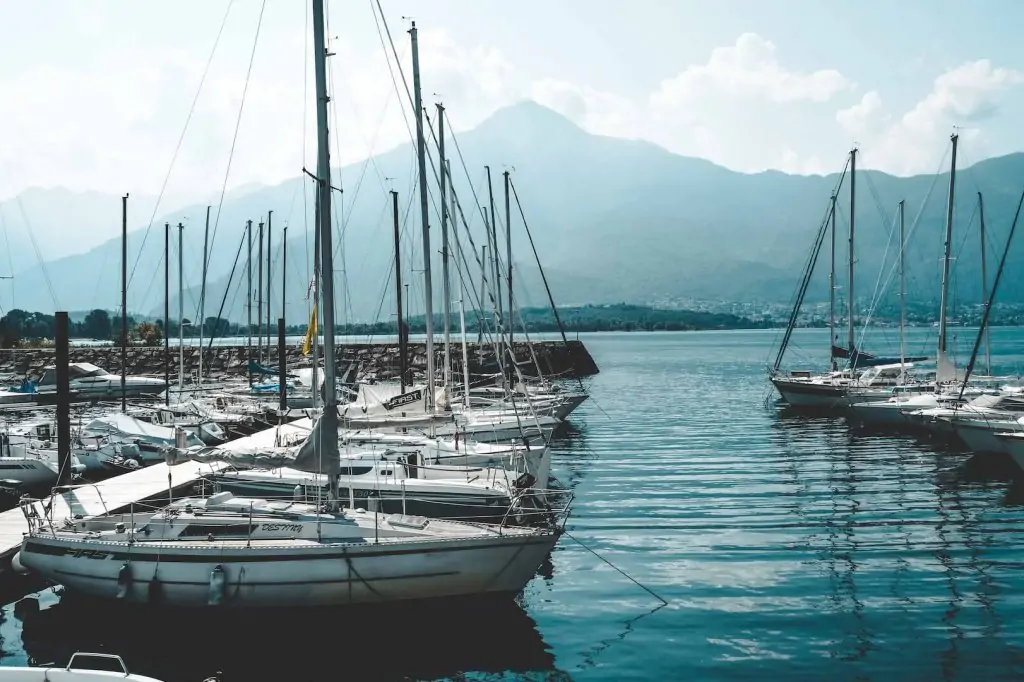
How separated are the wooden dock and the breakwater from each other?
43619 millimetres

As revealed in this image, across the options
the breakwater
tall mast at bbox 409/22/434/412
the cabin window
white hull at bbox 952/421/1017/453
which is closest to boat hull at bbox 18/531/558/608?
the cabin window

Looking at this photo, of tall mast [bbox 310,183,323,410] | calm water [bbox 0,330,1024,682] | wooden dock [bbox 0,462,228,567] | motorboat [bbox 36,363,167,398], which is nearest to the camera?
calm water [bbox 0,330,1024,682]

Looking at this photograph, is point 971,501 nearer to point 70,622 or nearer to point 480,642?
point 480,642

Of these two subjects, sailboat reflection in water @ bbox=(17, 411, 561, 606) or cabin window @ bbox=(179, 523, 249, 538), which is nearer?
sailboat reflection in water @ bbox=(17, 411, 561, 606)

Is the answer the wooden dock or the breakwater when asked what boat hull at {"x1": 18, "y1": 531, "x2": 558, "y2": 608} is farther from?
the breakwater

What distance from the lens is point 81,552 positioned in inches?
595

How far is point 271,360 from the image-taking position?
77.1 metres

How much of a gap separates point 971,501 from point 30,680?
923 inches

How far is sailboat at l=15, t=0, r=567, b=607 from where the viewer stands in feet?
46.3

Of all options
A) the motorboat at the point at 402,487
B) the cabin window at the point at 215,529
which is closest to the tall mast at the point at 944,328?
the motorboat at the point at 402,487

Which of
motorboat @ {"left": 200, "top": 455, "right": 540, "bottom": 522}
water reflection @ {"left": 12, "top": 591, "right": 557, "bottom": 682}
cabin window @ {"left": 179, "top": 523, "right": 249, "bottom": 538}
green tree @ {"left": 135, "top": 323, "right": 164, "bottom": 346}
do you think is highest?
green tree @ {"left": 135, "top": 323, "right": 164, "bottom": 346}

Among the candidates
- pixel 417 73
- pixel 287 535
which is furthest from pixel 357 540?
pixel 417 73

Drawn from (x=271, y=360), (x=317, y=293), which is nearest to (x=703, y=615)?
(x=317, y=293)

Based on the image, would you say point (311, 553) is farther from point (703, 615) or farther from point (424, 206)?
point (424, 206)
